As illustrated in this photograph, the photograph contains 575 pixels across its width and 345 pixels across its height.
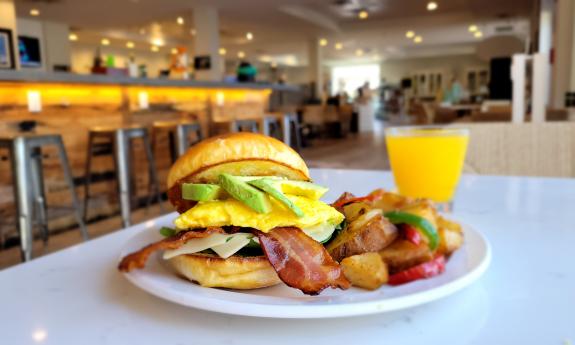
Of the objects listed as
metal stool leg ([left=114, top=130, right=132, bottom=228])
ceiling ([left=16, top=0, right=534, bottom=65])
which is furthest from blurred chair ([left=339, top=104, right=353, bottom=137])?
metal stool leg ([left=114, top=130, right=132, bottom=228])

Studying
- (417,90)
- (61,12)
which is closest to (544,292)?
(61,12)

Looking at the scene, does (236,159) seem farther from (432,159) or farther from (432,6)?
(432,6)

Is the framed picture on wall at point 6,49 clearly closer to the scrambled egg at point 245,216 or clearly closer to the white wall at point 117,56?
the white wall at point 117,56

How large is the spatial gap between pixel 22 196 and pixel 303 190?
9.48 ft

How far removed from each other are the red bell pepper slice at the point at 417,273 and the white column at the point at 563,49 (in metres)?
5.73

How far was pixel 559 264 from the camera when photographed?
2.18ft

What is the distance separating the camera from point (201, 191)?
1.79 ft

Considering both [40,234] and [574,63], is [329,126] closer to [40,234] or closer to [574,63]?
[574,63]

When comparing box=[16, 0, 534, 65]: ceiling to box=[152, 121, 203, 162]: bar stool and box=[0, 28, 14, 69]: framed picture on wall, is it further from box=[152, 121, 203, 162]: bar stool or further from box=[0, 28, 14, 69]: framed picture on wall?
box=[152, 121, 203, 162]: bar stool

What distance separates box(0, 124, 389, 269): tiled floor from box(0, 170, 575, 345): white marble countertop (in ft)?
0.84

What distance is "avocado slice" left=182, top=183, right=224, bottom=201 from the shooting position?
545 mm

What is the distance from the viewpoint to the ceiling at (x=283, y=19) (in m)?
9.24

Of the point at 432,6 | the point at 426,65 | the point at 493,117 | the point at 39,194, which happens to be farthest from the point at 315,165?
the point at 426,65

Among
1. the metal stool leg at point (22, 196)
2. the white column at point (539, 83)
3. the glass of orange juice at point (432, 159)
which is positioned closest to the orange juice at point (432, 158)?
the glass of orange juice at point (432, 159)
